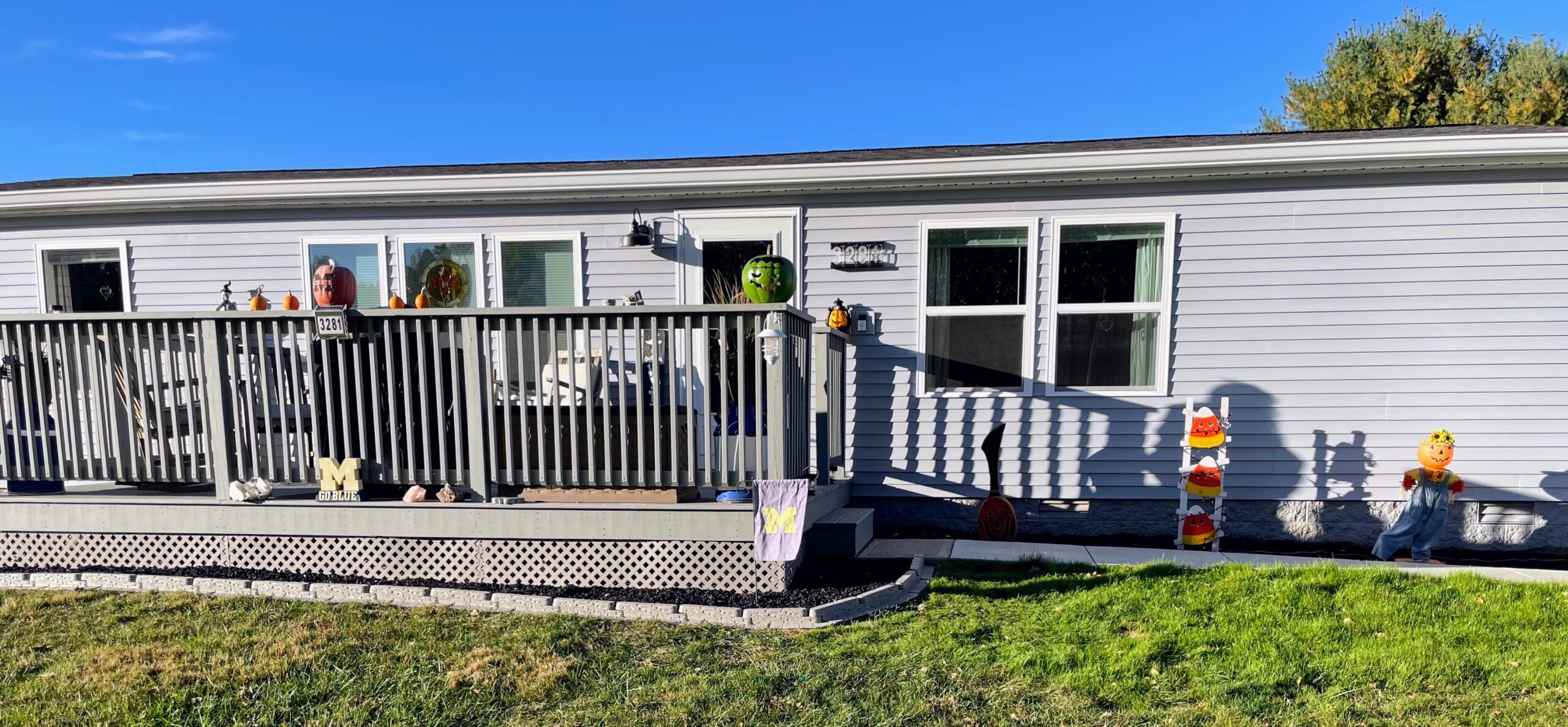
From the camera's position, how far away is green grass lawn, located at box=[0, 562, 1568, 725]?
8.02 ft

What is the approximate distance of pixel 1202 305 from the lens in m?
5.00

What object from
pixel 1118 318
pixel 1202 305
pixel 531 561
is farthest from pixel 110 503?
pixel 1202 305

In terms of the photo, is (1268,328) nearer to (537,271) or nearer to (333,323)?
(537,271)

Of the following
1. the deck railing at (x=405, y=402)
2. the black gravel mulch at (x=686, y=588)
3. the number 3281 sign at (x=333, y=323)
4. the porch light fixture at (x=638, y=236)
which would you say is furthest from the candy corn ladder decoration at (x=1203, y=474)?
the number 3281 sign at (x=333, y=323)

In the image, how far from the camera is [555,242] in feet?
17.7

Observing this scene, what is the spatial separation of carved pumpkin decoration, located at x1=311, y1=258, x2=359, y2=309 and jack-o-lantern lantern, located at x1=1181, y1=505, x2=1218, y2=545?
5.33 metres

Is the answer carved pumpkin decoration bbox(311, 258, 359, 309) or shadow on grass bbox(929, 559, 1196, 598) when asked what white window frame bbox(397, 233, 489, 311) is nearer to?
carved pumpkin decoration bbox(311, 258, 359, 309)

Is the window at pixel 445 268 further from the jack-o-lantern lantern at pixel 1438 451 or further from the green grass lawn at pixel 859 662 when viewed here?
the jack-o-lantern lantern at pixel 1438 451

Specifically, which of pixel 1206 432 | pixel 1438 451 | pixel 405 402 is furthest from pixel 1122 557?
pixel 405 402

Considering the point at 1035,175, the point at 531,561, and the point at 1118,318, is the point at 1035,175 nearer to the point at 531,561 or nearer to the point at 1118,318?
the point at 1118,318

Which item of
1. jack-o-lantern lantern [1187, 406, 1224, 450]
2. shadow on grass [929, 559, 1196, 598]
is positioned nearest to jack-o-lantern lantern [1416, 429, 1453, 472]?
jack-o-lantern lantern [1187, 406, 1224, 450]

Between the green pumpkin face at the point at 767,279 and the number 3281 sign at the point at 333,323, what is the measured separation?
2.09m

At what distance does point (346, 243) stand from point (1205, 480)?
21.2ft

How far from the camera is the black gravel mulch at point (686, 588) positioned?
11.3 feet
